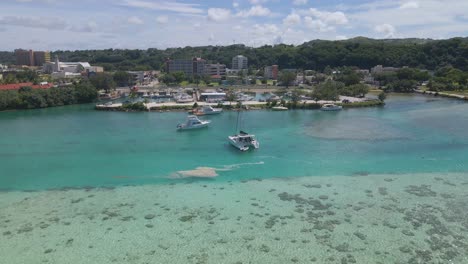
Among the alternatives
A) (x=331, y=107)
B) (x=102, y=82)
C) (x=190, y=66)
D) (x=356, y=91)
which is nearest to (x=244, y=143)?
(x=331, y=107)

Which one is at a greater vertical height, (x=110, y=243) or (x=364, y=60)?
(x=364, y=60)

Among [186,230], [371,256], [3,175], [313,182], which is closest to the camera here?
[371,256]

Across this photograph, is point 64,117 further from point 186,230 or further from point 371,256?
point 371,256

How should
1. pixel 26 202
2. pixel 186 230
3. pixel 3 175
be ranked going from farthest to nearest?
1. pixel 3 175
2. pixel 26 202
3. pixel 186 230

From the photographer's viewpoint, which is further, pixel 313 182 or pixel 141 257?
pixel 313 182

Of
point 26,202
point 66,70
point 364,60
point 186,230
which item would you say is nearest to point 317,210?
point 186,230

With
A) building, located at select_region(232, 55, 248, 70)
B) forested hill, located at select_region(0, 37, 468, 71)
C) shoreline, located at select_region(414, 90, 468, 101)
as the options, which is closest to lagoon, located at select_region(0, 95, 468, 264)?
shoreline, located at select_region(414, 90, 468, 101)

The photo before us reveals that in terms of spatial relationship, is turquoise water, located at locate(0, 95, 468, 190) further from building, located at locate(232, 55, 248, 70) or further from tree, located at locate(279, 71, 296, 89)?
building, located at locate(232, 55, 248, 70)

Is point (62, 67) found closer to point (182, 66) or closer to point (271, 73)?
point (182, 66)
